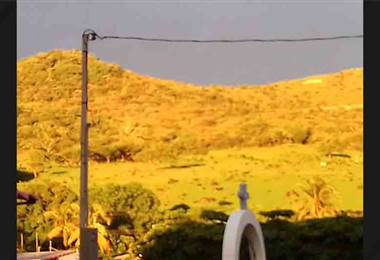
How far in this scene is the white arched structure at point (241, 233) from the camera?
204 inches

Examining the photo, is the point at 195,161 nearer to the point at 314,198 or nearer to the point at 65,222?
the point at 314,198

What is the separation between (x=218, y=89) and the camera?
780cm

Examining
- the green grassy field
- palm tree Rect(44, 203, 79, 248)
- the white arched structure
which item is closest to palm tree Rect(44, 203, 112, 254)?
palm tree Rect(44, 203, 79, 248)

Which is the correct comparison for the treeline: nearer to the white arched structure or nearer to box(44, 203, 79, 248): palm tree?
box(44, 203, 79, 248): palm tree

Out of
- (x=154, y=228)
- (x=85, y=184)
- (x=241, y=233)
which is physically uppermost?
(x=85, y=184)

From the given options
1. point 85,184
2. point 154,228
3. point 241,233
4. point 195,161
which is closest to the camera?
point 241,233

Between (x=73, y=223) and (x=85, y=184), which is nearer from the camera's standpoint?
(x=85, y=184)

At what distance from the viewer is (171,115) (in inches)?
309

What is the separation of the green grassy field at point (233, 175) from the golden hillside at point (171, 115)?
0.31 feet

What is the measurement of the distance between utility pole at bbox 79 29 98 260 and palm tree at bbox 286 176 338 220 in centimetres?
181

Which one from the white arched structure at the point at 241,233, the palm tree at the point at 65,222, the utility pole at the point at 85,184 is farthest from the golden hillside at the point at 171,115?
the white arched structure at the point at 241,233

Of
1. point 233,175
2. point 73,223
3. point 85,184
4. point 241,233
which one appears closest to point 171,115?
point 233,175

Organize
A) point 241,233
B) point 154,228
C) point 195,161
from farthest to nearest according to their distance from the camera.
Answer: point 195,161, point 154,228, point 241,233

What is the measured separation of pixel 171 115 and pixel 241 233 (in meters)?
2.62
